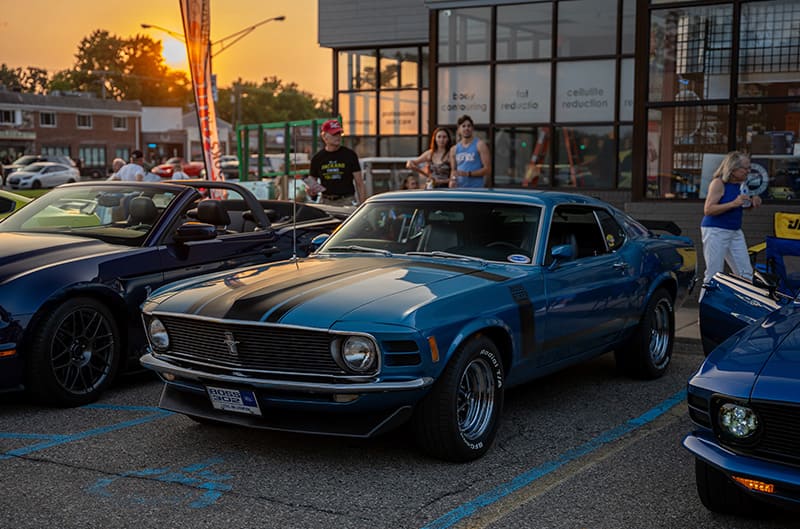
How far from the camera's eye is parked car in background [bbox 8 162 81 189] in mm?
56844

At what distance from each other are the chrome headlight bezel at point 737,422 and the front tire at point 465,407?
145cm

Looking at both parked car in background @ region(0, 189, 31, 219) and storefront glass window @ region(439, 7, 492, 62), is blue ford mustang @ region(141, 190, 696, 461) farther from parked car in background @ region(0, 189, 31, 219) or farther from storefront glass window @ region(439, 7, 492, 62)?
storefront glass window @ region(439, 7, 492, 62)

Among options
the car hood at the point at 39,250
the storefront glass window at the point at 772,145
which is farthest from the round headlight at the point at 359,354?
the storefront glass window at the point at 772,145

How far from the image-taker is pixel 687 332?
950 centimetres

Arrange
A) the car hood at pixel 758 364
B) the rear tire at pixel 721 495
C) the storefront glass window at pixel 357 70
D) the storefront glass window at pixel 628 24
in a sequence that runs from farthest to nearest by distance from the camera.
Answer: the storefront glass window at pixel 357 70
the storefront glass window at pixel 628 24
the rear tire at pixel 721 495
the car hood at pixel 758 364

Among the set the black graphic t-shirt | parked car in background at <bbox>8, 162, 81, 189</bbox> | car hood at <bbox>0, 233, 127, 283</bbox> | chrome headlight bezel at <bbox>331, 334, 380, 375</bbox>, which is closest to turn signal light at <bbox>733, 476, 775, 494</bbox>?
chrome headlight bezel at <bbox>331, 334, 380, 375</bbox>

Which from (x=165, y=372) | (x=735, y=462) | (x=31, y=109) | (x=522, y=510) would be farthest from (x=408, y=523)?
(x=31, y=109)

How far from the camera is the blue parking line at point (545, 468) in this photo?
4418 mm

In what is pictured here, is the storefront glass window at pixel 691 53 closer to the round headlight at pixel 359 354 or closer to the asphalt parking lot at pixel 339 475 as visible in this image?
the asphalt parking lot at pixel 339 475

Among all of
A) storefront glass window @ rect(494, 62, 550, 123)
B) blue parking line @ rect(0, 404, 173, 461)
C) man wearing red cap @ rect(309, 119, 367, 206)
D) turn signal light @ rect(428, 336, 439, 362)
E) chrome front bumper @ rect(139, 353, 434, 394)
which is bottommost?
blue parking line @ rect(0, 404, 173, 461)

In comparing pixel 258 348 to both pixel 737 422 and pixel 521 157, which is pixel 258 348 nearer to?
pixel 737 422

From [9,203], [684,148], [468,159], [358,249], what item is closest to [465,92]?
[684,148]

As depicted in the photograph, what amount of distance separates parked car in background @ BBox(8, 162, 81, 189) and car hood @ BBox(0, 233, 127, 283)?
51185 mm

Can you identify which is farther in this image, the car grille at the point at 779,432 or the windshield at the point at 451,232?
the windshield at the point at 451,232
